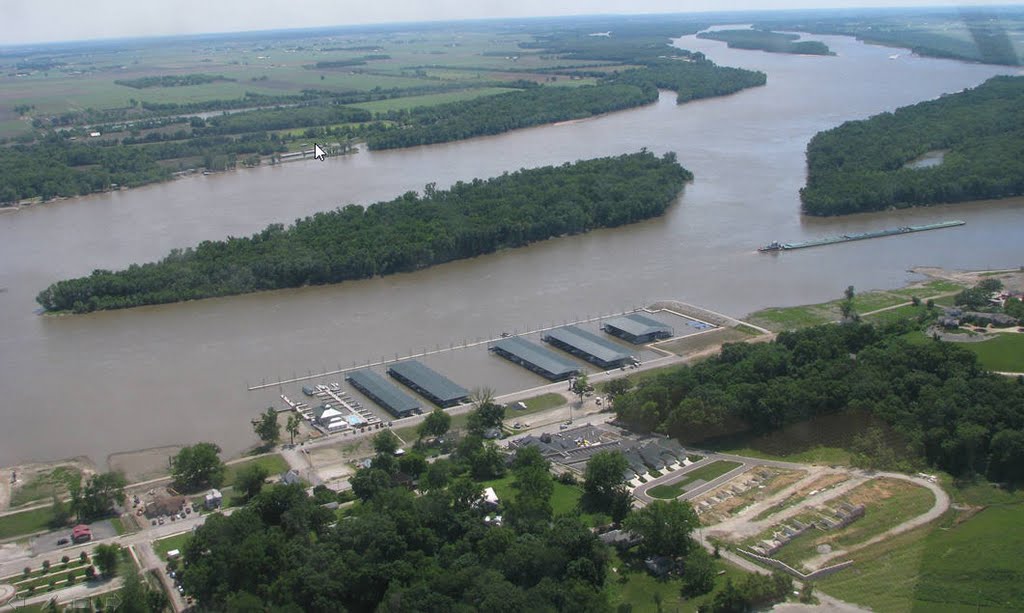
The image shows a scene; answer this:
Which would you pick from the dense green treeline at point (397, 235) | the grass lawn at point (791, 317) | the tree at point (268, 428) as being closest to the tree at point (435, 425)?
the tree at point (268, 428)

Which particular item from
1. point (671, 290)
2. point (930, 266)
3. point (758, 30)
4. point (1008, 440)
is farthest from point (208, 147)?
point (758, 30)

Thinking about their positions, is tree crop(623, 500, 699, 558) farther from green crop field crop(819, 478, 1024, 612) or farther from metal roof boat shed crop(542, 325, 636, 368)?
metal roof boat shed crop(542, 325, 636, 368)

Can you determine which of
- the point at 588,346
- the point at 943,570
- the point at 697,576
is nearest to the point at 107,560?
the point at 697,576

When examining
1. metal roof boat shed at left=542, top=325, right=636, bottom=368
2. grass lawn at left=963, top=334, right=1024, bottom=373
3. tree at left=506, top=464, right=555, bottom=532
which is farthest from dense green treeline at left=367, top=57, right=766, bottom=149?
tree at left=506, top=464, right=555, bottom=532

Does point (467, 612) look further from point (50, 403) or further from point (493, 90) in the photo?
point (493, 90)

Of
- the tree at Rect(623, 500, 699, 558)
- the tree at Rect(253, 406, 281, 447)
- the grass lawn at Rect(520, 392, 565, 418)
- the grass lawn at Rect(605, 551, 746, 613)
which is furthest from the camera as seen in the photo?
the grass lawn at Rect(520, 392, 565, 418)

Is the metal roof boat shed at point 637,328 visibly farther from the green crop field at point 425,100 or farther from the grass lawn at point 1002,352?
the green crop field at point 425,100

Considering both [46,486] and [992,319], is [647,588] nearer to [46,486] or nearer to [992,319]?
[46,486]

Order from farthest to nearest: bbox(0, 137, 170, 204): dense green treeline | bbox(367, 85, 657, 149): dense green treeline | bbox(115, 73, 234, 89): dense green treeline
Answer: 1. bbox(115, 73, 234, 89): dense green treeline
2. bbox(367, 85, 657, 149): dense green treeline
3. bbox(0, 137, 170, 204): dense green treeline
